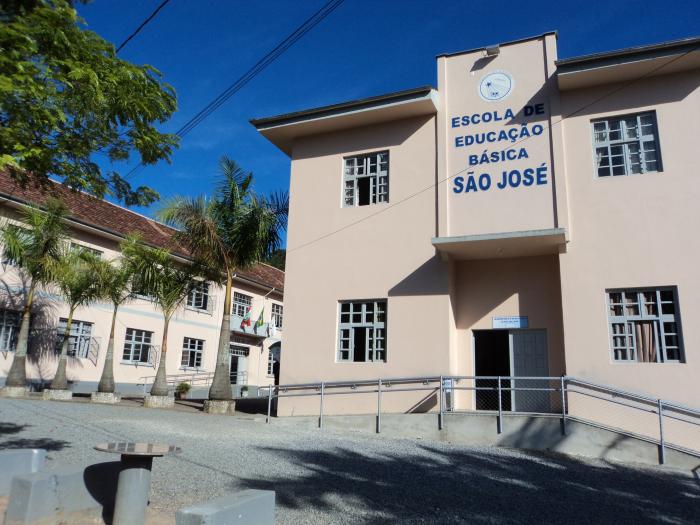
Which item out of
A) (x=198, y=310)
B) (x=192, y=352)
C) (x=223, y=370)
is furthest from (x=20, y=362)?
(x=198, y=310)

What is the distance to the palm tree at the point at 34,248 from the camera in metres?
17.8

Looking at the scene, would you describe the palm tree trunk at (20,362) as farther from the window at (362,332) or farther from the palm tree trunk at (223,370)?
the window at (362,332)

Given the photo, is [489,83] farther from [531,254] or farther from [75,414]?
[75,414]

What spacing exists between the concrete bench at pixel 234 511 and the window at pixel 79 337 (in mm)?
19897

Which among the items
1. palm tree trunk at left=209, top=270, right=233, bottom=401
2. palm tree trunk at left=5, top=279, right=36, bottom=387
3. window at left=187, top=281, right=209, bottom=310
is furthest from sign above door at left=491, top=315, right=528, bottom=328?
window at left=187, top=281, right=209, bottom=310

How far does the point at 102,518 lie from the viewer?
18.4 feet

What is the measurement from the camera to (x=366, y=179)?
15461mm

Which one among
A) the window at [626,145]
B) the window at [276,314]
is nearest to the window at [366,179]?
the window at [626,145]

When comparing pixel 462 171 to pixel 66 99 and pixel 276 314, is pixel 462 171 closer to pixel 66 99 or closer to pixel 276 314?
pixel 66 99

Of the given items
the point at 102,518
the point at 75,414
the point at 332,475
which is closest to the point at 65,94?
the point at 102,518

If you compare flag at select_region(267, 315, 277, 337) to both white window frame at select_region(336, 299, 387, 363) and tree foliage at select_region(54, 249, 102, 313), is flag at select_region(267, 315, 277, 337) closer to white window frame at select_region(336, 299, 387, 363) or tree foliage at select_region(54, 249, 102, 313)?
tree foliage at select_region(54, 249, 102, 313)

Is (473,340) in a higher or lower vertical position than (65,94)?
lower

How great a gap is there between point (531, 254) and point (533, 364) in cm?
255

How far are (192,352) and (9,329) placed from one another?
948 centimetres
